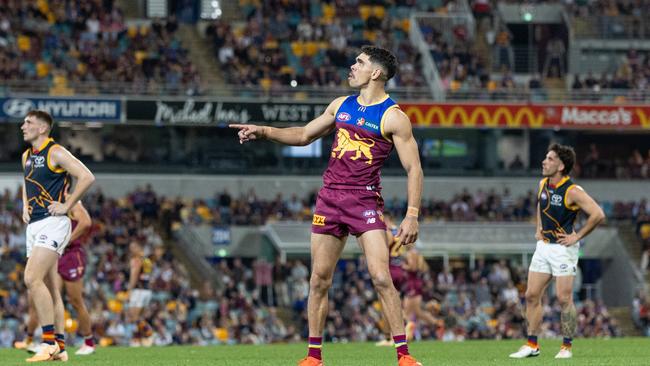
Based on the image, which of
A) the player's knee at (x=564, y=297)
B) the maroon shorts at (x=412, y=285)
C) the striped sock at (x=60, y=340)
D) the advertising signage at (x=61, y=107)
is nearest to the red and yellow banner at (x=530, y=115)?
the advertising signage at (x=61, y=107)

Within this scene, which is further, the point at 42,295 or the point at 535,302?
the point at 535,302

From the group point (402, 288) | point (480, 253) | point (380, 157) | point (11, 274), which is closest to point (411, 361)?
point (380, 157)

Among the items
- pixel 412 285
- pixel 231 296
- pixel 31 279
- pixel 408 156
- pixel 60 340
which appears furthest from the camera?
pixel 231 296

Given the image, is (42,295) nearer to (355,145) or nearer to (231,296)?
(355,145)

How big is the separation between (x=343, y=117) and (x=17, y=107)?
94.6 feet

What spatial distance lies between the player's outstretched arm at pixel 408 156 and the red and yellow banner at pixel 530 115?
2988 cm

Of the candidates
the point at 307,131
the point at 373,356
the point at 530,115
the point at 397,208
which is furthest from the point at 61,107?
the point at 307,131

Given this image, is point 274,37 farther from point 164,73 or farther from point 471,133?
A: point 471,133

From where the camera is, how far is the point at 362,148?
441 inches

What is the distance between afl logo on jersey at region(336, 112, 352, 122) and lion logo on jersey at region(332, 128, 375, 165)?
97mm

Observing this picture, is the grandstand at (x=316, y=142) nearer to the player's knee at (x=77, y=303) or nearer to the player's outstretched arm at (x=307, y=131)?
the player's knee at (x=77, y=303)

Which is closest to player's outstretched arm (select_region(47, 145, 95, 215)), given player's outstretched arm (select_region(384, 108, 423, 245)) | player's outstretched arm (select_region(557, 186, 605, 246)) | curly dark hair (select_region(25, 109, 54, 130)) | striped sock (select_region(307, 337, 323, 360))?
curly dark hair (select_region(25, 109, 54, 130))

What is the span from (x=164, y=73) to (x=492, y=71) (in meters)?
11.4

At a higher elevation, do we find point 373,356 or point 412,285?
point 412,285
